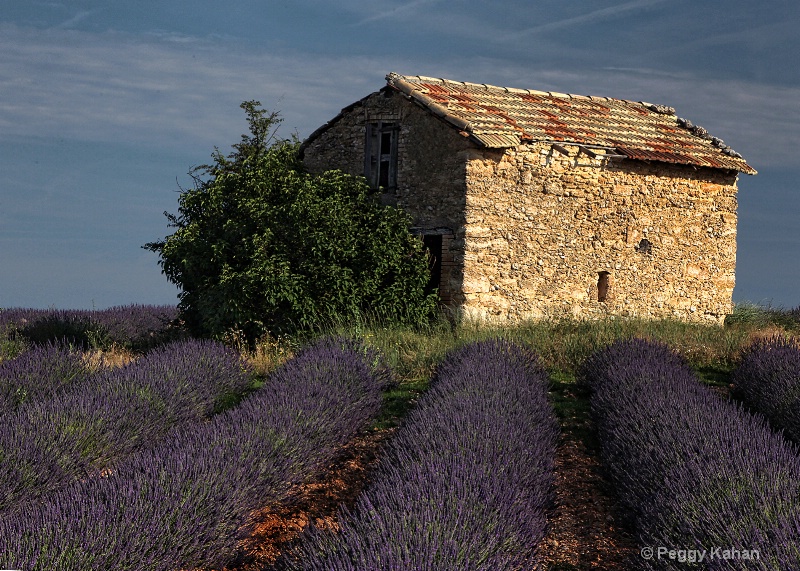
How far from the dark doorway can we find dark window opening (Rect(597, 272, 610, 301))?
8.82ft

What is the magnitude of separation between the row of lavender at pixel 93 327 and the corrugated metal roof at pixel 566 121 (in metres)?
5.79

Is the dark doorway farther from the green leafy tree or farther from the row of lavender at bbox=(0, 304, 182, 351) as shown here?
the row of lavender at bbox=(0, 304, 182, 351)

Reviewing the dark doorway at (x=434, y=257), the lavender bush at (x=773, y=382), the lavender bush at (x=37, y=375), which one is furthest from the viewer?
the dark doorway at (x=434, y=257)

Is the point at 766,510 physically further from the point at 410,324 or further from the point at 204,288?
the point at 204,288

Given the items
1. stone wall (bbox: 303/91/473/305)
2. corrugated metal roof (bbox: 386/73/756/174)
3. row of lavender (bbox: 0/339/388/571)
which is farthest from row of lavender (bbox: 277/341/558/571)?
corrugated metal roof (bbox: 386/73/756/174)

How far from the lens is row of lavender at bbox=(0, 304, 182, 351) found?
13602 mm

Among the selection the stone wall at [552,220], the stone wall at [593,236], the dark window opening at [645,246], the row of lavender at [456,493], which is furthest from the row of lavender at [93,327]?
the row of lavender at [456,493]

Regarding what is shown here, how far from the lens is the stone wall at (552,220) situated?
12305 mm

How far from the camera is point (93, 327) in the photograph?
14.3 metres

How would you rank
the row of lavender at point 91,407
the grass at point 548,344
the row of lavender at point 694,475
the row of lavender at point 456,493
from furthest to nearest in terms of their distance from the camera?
1. the grass at point 548,344
2. the row of lavender at point 91,407
3. the row of lavender at point 694,475
4. the row of lavender at point 456,493

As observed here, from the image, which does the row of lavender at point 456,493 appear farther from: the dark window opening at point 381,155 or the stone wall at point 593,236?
the dark window opening at point 381,155

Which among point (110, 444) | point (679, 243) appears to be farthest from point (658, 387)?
point (679, 243)

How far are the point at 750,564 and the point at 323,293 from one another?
28.4ft

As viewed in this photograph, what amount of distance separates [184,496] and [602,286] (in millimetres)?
9954
